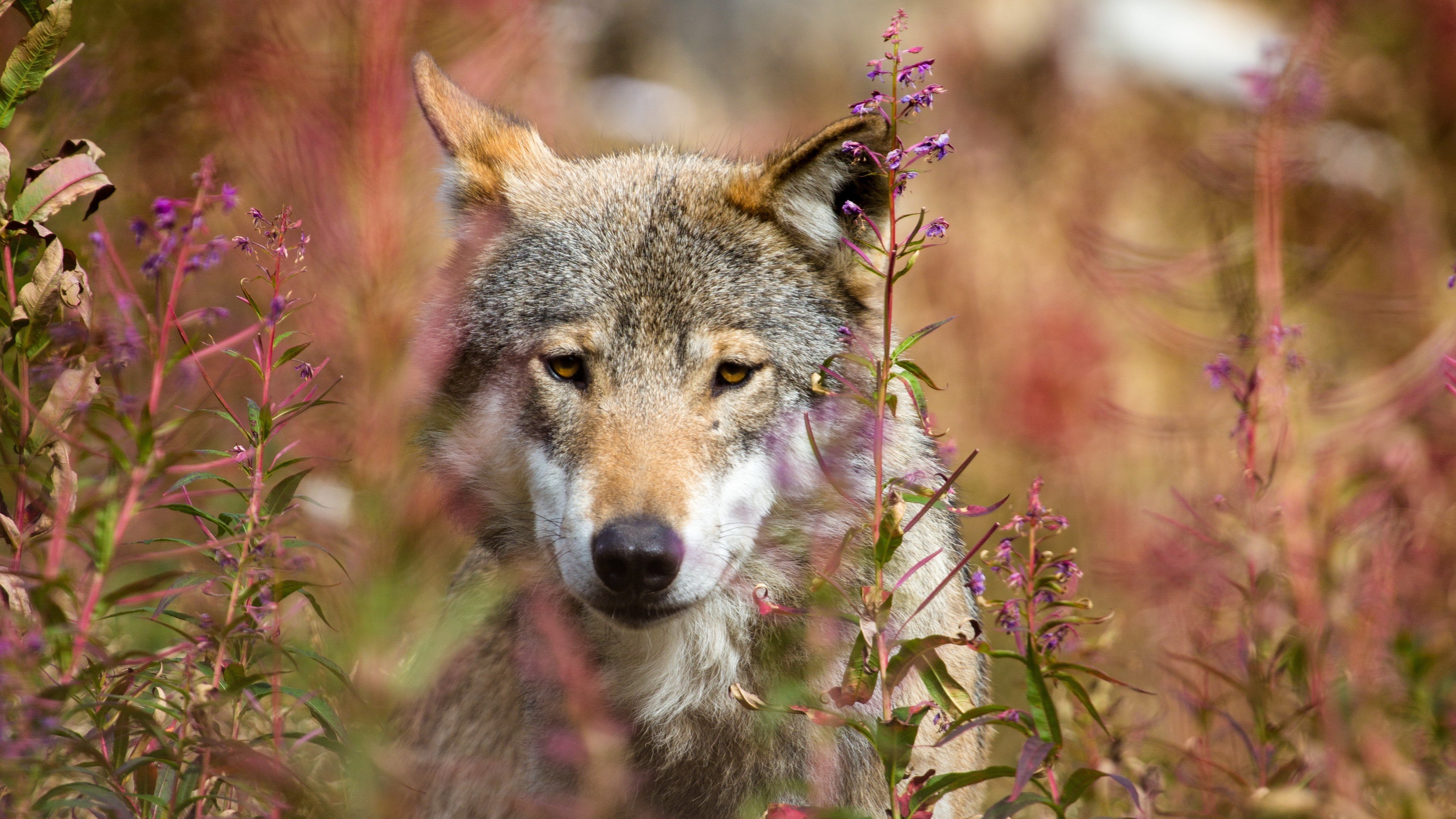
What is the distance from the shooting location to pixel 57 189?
7.23ft

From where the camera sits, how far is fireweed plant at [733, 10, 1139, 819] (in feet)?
6.15

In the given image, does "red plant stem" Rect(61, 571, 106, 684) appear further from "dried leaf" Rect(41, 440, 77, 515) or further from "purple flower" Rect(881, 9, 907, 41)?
"purple flower" Rect(881, 9, 907, 41)

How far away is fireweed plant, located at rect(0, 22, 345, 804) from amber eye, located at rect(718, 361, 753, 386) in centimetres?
123

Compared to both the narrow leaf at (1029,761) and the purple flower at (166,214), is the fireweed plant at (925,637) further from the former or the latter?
the purple flower at (166,214)

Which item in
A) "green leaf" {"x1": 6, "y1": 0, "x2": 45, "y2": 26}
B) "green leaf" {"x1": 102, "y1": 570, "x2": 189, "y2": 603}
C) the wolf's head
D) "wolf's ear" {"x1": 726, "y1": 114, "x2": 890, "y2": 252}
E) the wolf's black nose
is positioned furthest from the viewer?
"wolf's ear" {"x1": 726, "y1": 114, "x2": 890, "y2": 252}

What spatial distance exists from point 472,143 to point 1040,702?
9.26 feet

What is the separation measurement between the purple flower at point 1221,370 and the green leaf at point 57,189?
229cm

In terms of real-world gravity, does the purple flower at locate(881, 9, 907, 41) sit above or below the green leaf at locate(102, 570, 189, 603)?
above

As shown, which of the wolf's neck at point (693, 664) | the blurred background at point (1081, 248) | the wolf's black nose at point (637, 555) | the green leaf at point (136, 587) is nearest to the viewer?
the blurred background at point (1081, 248)

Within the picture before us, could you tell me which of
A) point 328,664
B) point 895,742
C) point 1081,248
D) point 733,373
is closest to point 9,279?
point 328,664

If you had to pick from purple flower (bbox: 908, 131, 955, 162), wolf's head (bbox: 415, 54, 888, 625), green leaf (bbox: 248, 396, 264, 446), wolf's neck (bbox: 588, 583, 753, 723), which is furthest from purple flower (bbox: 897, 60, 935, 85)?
wolf's neck (bbox: 588, 583, 753, 723)

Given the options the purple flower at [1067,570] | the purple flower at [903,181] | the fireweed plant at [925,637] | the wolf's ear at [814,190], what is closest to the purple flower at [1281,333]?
the fireweed plant at [925,637]

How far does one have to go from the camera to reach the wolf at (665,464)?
2834mm

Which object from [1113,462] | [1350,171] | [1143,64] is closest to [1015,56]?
[1143,64]
